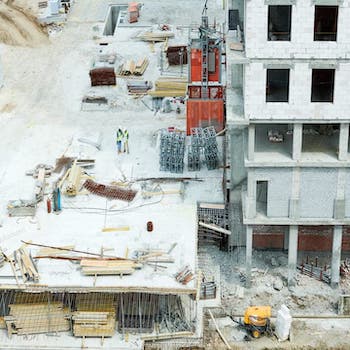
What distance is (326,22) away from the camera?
38.5 m

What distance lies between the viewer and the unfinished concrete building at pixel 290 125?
127ft

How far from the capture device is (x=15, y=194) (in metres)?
46.9

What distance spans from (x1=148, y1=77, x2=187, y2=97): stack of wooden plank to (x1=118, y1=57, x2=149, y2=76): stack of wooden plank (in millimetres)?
2360

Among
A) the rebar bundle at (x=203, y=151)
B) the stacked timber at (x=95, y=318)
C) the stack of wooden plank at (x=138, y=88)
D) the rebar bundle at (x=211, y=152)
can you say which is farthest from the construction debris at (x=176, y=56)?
the stacked timber at (x=95, y=318)

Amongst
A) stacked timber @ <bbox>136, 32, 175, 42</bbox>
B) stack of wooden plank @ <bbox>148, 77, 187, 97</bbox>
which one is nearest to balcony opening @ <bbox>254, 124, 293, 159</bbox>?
stack of wooden plank @ <bbox>148, 77, 187, 97</bbox>

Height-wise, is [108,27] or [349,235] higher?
[108,27]

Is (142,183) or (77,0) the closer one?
(142,183)

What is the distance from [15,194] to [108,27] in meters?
26.8

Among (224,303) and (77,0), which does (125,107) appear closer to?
(224,303)

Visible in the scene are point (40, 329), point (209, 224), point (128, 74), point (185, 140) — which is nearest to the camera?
point (40, 329)

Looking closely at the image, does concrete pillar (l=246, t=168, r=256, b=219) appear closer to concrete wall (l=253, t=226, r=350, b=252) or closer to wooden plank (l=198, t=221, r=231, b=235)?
wooden plank (l=198, t=221, r=231, b=235)

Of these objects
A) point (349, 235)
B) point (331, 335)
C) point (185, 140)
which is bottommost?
point (331, 335)

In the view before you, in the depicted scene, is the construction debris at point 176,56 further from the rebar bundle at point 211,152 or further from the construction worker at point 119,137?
the rebar bundle at point 211,152

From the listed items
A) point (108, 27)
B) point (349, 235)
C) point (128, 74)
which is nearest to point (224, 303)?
point (349, 235)
